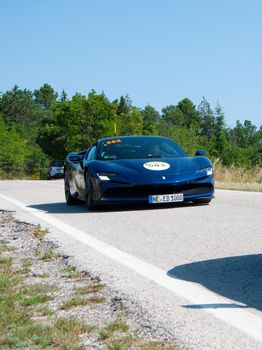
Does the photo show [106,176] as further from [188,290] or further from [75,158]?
[188,290]

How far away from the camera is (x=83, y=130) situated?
2564 inches

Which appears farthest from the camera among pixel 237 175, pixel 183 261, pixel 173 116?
pixel 173 116

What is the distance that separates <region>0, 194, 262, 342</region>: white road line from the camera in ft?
11.8

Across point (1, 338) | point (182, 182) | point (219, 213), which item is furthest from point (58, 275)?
point (182, 182)

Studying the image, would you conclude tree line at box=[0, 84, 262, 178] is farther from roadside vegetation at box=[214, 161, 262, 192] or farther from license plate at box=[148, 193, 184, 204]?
license plate at box=[148, 193, 184, 204]

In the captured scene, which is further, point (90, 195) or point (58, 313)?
point (90, 195)

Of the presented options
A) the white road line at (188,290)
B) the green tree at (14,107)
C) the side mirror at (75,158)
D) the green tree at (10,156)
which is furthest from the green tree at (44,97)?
the white road line at (188,290)

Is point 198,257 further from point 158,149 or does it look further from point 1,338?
point 158,149

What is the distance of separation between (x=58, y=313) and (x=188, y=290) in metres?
0.91

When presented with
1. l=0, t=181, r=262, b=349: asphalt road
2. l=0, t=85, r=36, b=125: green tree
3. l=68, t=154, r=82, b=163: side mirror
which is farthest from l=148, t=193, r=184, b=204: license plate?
l=0, t=85, r=36, b=125: green tree

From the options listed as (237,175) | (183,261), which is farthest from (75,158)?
(237,175)

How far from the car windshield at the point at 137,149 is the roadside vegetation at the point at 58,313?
205 inches

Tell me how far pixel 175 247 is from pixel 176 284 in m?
1.77

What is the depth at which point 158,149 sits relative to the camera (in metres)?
11.7
